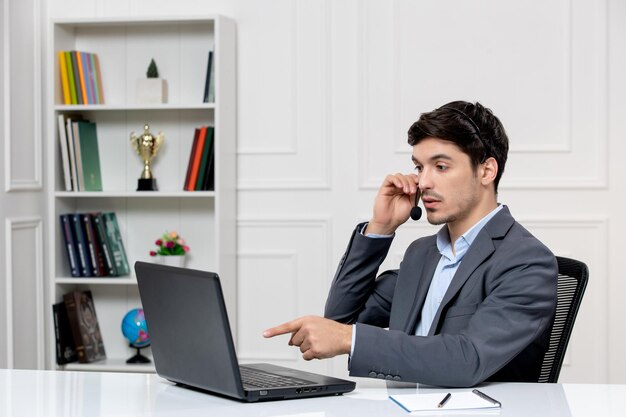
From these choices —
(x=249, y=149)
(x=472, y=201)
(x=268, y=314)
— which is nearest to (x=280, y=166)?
(x=249, y=149)

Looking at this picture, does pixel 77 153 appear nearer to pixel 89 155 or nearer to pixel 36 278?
pixel 89 155

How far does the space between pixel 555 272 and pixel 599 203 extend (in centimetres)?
201

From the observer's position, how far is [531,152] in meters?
3.84

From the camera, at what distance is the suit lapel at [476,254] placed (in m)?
1.98

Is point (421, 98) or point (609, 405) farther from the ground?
point (421, 98)

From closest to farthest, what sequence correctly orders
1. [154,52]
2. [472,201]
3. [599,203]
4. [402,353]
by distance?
1. [402,353]
2. [472,201]
3. [599,203]
4. [154,52]

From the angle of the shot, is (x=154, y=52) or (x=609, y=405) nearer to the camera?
(x=609, y=405)

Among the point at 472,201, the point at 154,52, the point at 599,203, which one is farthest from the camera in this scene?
the point at 154,52

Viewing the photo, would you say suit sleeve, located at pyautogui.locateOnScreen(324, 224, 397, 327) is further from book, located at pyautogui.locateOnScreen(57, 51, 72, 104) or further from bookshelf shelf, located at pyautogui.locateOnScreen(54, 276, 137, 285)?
book, located at pyautogui.locateOnScreen(57, 51, 72, 104)

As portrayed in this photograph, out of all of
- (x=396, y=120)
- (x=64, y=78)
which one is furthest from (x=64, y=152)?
(x=396, y=120)

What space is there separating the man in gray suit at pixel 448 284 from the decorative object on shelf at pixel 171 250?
170cm

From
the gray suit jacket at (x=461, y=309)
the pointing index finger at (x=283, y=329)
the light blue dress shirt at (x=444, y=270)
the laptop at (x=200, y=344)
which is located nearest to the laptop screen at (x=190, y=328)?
the laptop at (x=200, y=344)

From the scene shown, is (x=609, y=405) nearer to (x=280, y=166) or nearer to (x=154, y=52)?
(x=280, y=166)

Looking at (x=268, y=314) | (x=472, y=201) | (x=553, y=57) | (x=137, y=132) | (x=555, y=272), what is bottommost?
(x=268, y=314)
